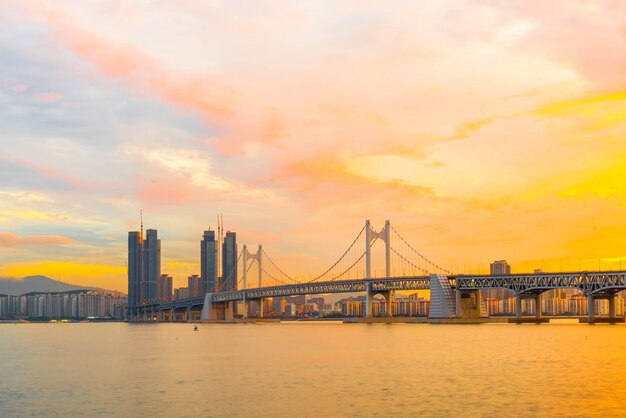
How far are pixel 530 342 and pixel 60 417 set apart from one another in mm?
56100

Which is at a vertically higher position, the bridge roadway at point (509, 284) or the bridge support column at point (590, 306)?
the bridge roadway at point (509, 284)

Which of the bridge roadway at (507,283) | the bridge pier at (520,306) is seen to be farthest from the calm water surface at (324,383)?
the bridge pier at (520,306)

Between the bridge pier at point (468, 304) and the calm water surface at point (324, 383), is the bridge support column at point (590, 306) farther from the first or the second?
the calm water surface at point (324, 383)

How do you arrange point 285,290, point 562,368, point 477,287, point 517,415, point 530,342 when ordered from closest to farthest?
1. point 517,415
2. point 562,368
3. point 530,342
4. point 477,287
5. point 285,290

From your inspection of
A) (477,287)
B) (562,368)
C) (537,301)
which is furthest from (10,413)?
(537,301)

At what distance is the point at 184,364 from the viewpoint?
55.6 meters

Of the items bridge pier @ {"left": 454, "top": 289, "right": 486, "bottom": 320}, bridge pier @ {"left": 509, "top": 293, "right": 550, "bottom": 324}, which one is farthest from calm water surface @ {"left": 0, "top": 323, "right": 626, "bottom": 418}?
bridge pier @ {"left": 509, "top": 293, "right": 550, "bottom": 324}

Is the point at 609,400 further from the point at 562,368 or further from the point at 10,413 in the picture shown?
the point at 10,413

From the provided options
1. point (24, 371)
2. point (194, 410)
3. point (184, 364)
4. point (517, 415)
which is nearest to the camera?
point (517, 415)

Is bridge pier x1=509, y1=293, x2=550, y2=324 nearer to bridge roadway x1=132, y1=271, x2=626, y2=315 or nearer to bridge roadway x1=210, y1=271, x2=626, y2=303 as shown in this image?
bridge roadway x1=132, y1=271, x2=626, y2=315

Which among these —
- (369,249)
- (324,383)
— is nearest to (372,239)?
(369,249)

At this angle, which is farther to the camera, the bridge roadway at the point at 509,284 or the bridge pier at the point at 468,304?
the bridge pier at the point at 468,304

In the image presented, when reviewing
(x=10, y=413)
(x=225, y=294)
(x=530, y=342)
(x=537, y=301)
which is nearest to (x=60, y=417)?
(x=10, y=413)

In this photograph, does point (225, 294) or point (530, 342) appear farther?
point (225, 294)
